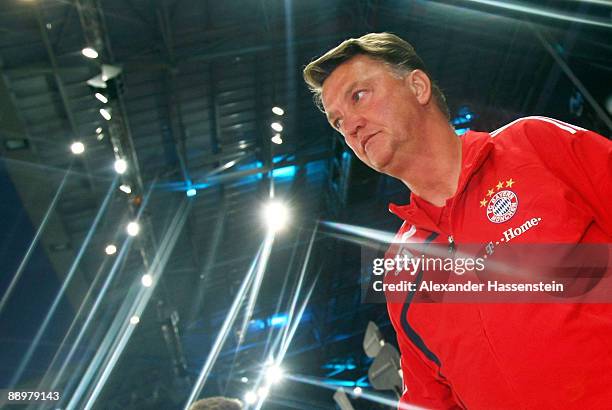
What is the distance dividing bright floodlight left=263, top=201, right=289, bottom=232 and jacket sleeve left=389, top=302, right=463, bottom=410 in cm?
938

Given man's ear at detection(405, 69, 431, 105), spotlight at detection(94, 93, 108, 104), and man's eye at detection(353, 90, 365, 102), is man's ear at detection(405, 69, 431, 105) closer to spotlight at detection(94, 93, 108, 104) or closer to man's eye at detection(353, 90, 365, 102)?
man's eye at detection(353, 90, 365, 102)

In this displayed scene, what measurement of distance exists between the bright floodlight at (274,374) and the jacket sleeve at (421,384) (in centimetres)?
1334

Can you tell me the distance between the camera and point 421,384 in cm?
151

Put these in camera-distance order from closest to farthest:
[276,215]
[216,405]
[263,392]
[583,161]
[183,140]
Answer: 1. [583,161]
2. [216,405]
3. [183,140]
4. [276,215]
5. [263,392]

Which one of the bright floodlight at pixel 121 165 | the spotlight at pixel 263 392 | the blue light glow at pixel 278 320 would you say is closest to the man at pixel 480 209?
the bright floodlight at pixel 121 165

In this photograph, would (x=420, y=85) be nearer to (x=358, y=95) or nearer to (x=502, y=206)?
(x=358, y=95)

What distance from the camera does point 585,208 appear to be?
117 centimetres

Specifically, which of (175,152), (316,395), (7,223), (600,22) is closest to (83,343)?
(7,223)

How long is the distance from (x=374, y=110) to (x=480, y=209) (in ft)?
1.42

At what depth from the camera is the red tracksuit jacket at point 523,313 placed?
1.09 meters

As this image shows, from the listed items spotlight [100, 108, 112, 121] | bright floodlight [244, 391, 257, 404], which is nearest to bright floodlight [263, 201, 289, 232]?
spotlight [100, 108, 112, 121]

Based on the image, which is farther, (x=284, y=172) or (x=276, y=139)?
(x=284, y=172)

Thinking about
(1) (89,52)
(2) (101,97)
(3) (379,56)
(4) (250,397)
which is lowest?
(4) (250,397)

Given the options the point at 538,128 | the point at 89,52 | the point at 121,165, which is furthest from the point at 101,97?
the point at 538,128
